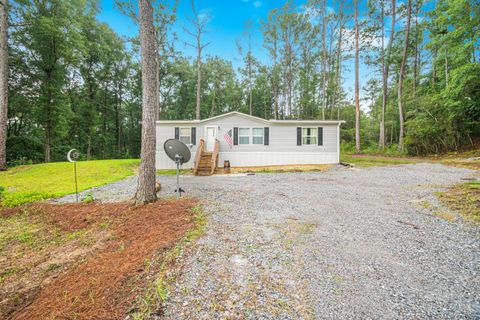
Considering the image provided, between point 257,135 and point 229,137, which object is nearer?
point 229,137

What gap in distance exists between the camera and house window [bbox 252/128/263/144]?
12.1m

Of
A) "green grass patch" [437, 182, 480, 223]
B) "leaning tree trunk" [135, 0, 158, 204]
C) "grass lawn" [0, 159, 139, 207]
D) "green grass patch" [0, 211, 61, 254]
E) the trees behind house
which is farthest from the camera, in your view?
the trees behind house

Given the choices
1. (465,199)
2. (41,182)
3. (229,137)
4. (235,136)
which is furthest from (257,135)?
(41,182)

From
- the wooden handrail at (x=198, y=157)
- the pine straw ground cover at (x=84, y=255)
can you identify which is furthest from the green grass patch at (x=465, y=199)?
the wooden handrail at (x=198, y=157)

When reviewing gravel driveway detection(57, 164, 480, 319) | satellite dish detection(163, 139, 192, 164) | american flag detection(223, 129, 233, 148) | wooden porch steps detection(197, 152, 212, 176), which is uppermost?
american flag detection(223, 129, 233, 148)

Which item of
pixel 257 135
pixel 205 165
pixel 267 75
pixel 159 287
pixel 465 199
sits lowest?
pixel 159 287

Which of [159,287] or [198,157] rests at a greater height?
[198,157]

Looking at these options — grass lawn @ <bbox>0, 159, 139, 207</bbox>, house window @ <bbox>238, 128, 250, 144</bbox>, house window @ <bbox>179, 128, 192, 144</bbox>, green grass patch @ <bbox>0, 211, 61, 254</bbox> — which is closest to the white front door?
house window @ <bbox>179, 128, 192, 144</bbox>

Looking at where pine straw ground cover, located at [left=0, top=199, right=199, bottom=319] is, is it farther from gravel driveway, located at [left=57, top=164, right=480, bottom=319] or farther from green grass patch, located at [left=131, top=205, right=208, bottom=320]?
gravel driveway, located at [left=57, top=164, right=480, bottom=319]

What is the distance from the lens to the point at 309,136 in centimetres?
1217

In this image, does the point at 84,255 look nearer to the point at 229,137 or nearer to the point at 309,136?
the point at 229,137

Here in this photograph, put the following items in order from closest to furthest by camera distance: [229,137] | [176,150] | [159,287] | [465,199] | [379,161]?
1. [159,287]
2. [465,199]
3. [176,150]
4. [379,161]
5. [229,137]

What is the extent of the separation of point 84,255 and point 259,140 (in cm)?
1050

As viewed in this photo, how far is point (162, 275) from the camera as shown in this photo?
1951 millimetres
